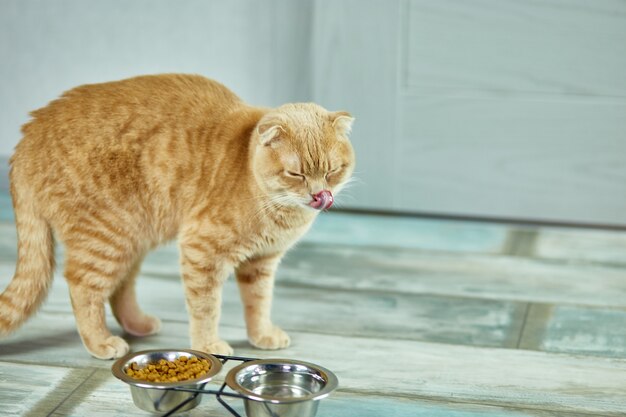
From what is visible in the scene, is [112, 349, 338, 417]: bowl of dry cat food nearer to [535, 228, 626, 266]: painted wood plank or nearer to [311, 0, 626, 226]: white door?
[535, 228, 626, 266]: painted wood plank

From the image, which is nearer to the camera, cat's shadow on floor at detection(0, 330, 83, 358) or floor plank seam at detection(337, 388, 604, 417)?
floor plank seam at detection(337, 388, 604, 417)

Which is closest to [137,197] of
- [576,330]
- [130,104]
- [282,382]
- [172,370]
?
[130,104]

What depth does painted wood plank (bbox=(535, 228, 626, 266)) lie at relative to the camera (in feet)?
9.53

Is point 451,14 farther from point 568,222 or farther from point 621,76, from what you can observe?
point 568,222

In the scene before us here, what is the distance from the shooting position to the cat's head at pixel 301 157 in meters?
1.83

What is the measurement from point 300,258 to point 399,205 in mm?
608

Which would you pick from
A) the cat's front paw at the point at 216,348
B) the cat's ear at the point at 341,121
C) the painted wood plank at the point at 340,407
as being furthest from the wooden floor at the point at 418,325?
the cat's ear at the point at 341,121

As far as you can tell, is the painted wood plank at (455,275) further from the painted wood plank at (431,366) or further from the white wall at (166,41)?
the white wall at (166,41)

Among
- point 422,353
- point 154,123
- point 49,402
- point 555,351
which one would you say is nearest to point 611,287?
point 555,351

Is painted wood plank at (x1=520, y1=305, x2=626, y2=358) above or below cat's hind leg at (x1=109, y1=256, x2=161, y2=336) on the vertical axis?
below

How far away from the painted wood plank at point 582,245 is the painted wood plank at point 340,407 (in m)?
1.20

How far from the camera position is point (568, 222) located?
3.28 meters

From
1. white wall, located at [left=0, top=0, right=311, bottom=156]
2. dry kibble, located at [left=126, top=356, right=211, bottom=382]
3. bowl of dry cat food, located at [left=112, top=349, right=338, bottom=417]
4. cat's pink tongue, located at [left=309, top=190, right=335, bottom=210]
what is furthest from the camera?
white wall, located at [left=0, top=0, right=311, bottom=156]

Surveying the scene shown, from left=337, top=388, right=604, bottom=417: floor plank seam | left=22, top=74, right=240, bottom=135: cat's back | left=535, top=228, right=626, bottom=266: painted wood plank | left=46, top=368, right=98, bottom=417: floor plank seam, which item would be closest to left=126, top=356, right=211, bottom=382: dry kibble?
left=46, top=368, right=98, bottom=417: floor plank seam
